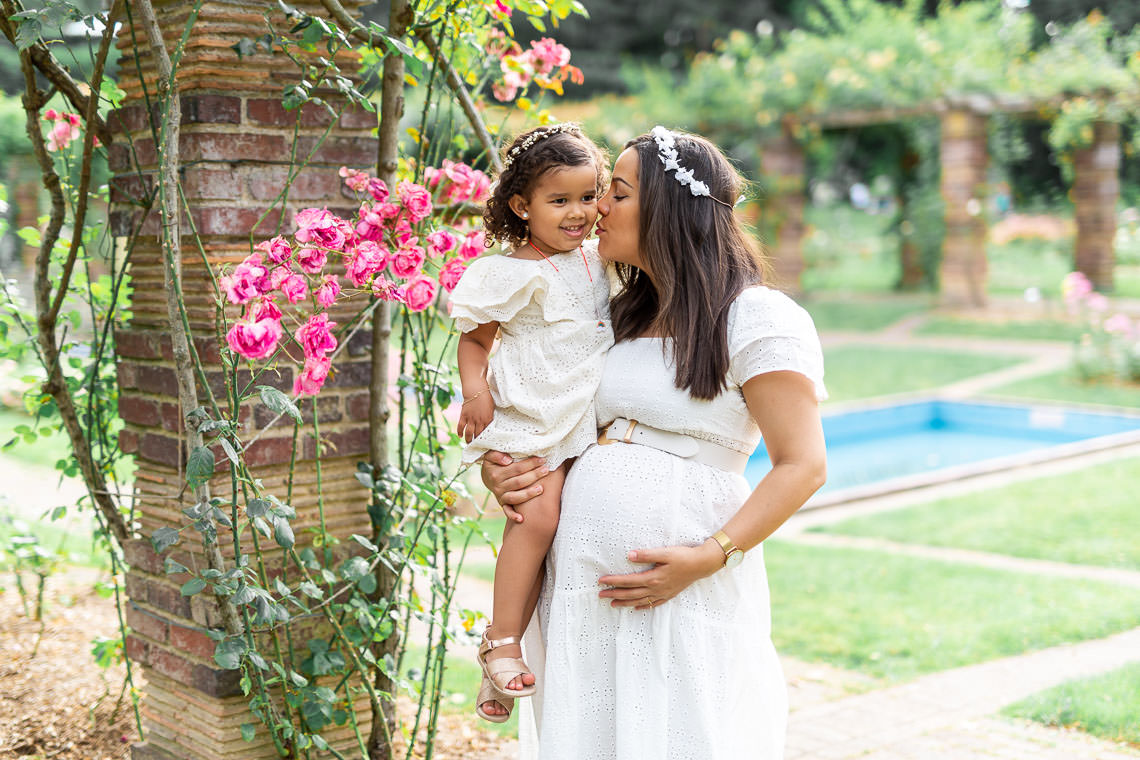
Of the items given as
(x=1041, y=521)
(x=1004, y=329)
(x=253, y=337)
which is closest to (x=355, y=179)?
(x=253, y=337)

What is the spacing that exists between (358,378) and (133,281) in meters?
0.64

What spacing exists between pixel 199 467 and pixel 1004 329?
13.9 m

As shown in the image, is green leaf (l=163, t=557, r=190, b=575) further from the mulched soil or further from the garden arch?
the garden arch

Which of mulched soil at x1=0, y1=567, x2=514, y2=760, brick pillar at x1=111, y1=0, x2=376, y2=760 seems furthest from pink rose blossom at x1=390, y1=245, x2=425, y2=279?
mulched soil at x1=0, y1=567, x2=514, y2=760

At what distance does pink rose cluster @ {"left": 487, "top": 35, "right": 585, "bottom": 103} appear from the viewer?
9.98 feet

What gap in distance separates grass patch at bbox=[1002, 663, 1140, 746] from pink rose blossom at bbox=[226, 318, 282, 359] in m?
2.96

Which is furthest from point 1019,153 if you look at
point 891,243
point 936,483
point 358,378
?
point 358,378

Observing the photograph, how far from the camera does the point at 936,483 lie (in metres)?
7.52

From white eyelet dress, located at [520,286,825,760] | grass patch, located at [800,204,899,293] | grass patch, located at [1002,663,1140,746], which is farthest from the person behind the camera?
grass patch, located at [800,204,899,293]

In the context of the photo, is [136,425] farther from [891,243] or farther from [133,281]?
[891,243]

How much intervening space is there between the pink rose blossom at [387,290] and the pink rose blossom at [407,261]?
0.03m

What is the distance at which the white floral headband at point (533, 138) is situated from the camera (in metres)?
2.30

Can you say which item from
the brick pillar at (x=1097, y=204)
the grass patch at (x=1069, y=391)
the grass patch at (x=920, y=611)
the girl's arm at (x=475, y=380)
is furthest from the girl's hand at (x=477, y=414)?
the brick pillar at (x=1097, y=204)

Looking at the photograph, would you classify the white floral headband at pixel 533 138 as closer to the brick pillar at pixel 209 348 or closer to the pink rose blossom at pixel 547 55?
the brick pillar at pixel 209 348
